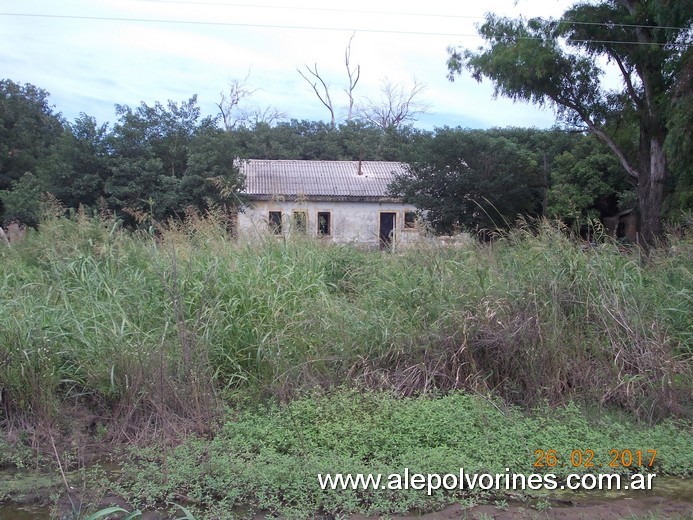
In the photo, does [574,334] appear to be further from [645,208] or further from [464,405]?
[645,208]

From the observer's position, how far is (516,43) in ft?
53.0

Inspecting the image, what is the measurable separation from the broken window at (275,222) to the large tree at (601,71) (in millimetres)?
9435

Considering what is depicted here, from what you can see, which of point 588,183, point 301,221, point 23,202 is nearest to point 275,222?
point 301,221

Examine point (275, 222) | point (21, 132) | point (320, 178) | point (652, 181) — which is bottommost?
point (275, 222)

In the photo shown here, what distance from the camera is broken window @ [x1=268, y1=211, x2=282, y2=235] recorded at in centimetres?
787

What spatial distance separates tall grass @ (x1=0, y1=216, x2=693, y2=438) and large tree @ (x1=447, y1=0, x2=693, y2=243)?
375 inches

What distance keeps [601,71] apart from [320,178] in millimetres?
17123

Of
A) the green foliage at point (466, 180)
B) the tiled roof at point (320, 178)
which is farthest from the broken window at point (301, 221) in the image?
the tiled roof at point (320, 178)

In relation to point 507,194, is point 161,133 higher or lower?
higher

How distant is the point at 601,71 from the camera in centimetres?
1639

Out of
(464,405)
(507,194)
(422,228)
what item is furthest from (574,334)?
(507,194)

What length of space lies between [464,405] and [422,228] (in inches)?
108

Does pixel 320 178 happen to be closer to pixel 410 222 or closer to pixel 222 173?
pixel 222 173
